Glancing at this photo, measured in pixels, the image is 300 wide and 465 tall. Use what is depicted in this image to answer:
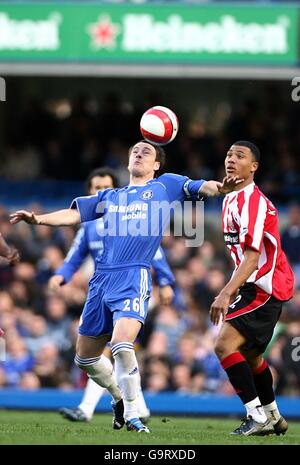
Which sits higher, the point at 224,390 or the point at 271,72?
the point at 271,72

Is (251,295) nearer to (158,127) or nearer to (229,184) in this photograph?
(229,184)

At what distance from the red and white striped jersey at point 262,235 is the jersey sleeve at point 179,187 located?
315 millimetres

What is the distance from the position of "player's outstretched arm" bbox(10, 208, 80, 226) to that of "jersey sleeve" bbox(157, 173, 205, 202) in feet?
2.47

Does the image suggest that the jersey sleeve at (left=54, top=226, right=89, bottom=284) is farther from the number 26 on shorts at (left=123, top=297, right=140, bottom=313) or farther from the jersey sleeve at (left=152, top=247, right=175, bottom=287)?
the number 26 on shorts at (left=123, top=297, right=140, bottom=313)

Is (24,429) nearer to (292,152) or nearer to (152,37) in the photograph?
A: (152,37)

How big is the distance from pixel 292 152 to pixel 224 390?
Result: 5877 mm

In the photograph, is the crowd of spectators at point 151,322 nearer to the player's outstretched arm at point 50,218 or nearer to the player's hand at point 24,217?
the player's outstretched arm at point 50,218

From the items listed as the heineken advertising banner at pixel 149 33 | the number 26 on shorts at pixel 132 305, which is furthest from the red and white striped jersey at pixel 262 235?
the heineken advertising banner at pixel 149 33

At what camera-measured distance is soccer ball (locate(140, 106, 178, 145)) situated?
30.7 feet

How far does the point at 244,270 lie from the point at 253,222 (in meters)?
0.41

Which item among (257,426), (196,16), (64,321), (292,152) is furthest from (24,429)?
(292,152)

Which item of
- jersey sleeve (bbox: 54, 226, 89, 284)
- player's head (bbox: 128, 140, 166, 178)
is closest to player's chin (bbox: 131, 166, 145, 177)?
player's head (bbox: 128, 140, 166, 178)

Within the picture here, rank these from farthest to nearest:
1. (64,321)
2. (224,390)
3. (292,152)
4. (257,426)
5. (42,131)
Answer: (42,131), (292,152), (64,321), (224,390), (257,426)

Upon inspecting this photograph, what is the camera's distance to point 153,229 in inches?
356
